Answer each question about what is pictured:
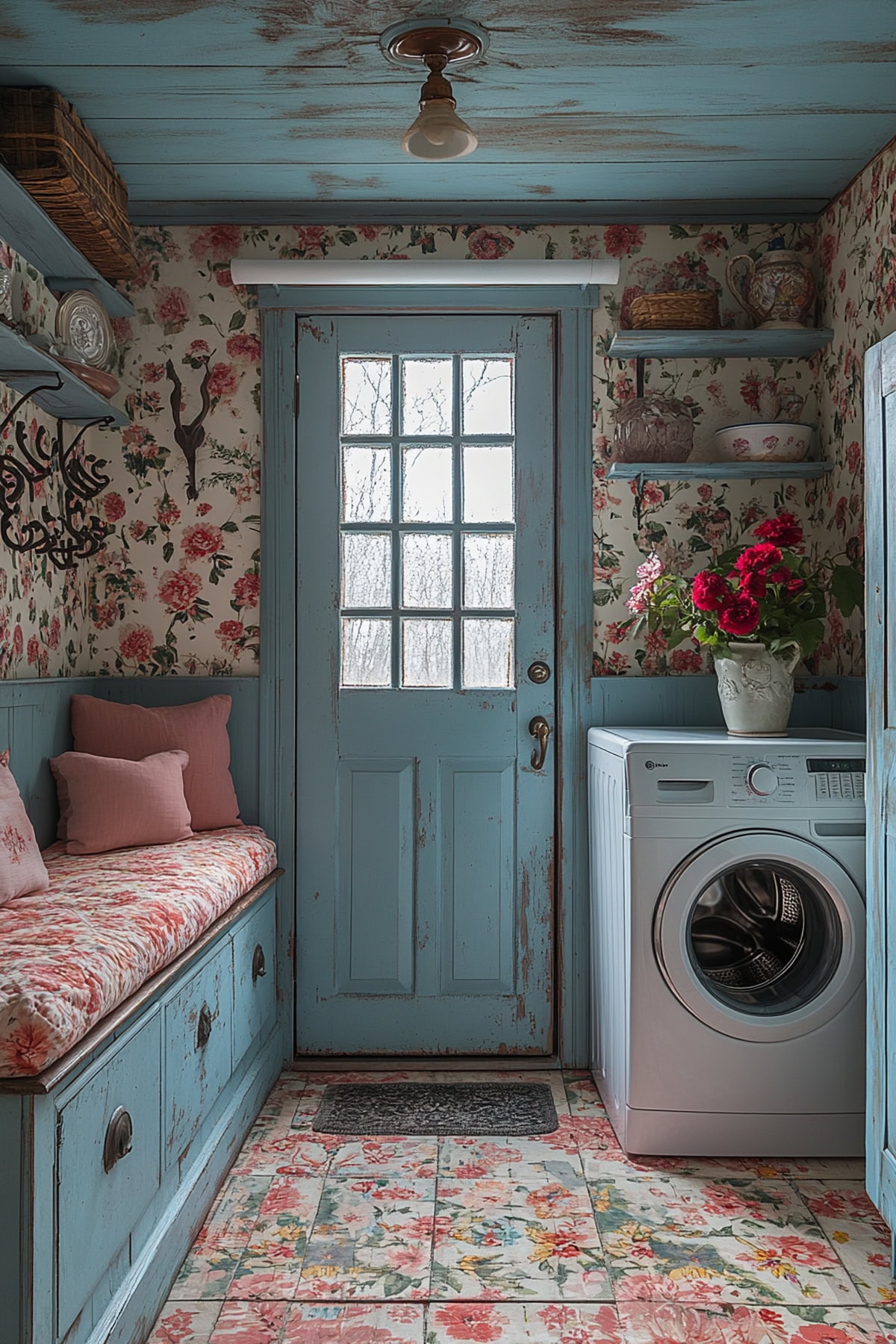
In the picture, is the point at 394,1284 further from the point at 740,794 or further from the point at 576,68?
the point at 576,68

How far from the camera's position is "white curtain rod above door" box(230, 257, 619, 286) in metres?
3.03

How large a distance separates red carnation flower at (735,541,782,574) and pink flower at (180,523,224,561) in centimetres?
149

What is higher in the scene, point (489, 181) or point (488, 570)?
point (489, 181)

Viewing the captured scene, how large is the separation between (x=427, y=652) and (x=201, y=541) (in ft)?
2.43

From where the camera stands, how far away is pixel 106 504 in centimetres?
321

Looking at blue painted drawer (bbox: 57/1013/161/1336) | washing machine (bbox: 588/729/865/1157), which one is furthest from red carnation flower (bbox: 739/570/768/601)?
blue painted drawer (bbox: 57/1013/161/1336)

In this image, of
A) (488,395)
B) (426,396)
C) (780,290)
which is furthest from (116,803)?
(780,290)

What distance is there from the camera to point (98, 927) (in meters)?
1.90

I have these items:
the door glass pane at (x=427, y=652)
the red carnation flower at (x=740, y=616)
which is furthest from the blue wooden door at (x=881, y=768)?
the door glass pane at (x=427, y=652)

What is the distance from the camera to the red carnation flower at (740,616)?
264 cm

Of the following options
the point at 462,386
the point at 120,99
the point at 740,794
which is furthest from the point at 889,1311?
the point at 120,99

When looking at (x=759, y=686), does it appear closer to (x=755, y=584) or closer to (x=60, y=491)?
(x=755, y=584)

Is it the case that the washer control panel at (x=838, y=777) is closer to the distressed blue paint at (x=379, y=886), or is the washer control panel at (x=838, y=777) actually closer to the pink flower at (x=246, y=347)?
the distressed blue paint at (x=379, y=886)

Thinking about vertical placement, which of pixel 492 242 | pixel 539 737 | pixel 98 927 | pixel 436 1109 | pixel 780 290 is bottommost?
pixel 436 1109
